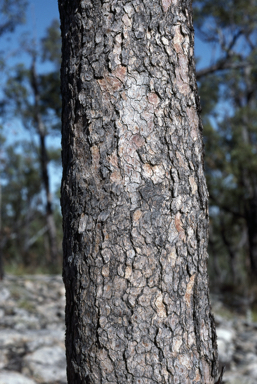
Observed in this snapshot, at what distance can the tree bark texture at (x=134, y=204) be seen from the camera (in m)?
1.19

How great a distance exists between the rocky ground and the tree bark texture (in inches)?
71.6

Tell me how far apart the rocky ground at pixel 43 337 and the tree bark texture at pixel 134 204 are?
1.82 m

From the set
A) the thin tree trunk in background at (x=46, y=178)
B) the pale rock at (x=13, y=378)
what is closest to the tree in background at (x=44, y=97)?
the thin tree trunk in background at (x=46, y=178)

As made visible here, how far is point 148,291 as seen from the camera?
47.0 inches

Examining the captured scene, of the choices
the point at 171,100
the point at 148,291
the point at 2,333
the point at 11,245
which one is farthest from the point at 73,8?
the point at 11,245

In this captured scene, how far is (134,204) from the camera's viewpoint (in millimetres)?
1220

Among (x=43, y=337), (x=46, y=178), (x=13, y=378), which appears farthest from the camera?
(x=46, y=178)

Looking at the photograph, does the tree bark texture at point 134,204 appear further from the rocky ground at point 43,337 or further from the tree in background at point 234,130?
the tree in background at point 234,130

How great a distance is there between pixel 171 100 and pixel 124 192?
37 cm

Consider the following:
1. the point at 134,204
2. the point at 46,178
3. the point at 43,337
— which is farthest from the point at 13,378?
the point at 46,178

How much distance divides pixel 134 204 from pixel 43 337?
9.62 ft

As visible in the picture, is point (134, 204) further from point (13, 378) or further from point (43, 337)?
point (43, 337)

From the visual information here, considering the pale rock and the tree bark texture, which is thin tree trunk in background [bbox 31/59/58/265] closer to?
the pale rock

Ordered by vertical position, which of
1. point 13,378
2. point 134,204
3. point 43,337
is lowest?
point 13,378
